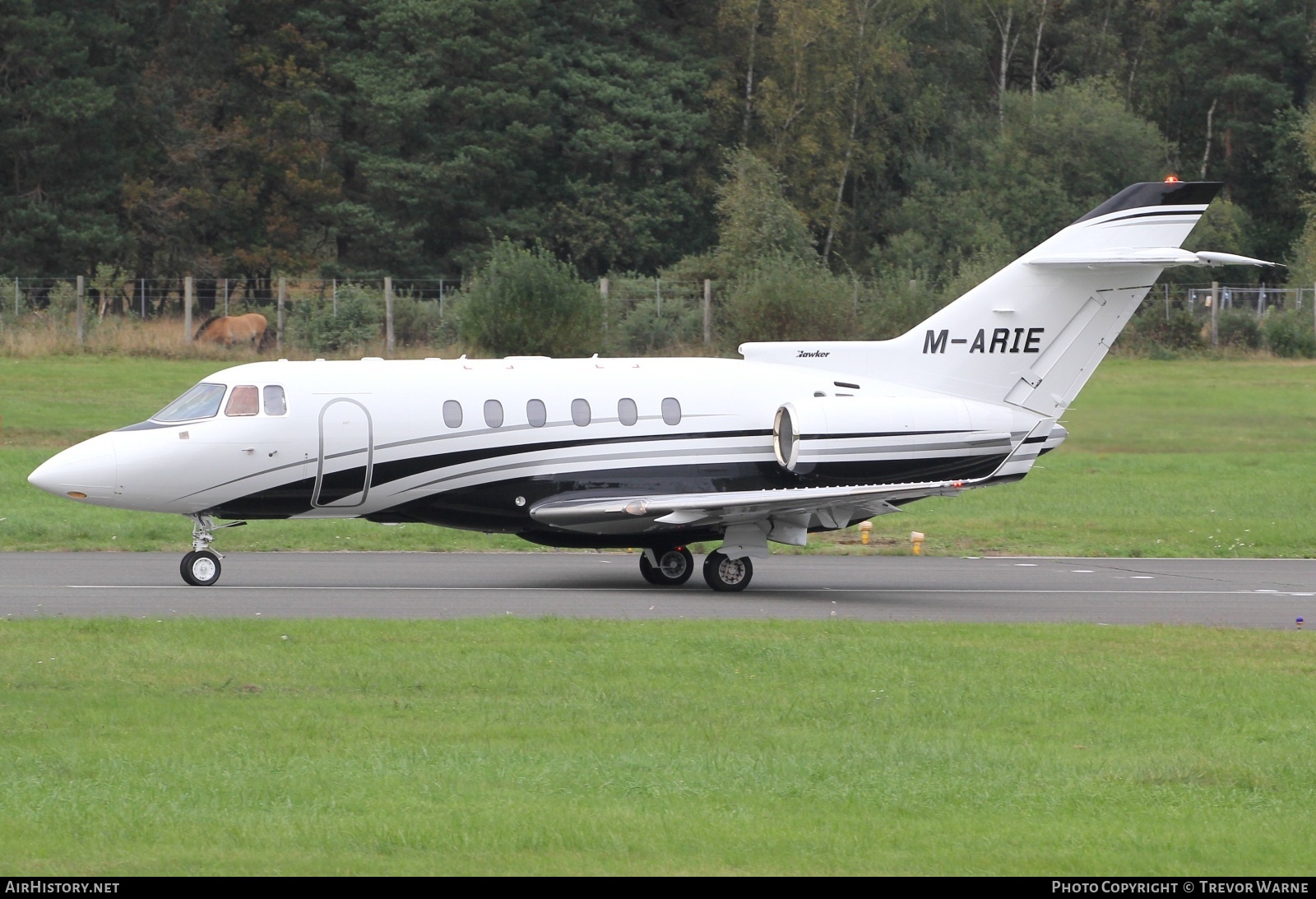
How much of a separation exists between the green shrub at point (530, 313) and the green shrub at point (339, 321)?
481cm

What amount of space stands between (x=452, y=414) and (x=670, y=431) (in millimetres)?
2636

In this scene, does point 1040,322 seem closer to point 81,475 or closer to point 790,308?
point 81,475

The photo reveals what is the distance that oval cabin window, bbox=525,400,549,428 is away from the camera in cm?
2078

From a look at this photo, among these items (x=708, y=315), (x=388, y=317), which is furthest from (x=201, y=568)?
(x=708, y=315)

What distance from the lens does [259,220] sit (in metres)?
66.8

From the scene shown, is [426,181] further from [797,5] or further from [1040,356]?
[1040,356]

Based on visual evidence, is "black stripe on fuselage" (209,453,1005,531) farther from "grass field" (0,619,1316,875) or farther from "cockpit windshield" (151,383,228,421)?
"grass field" (0,619,1316,875)

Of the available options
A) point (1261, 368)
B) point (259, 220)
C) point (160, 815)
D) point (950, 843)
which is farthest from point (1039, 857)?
point (259, 220)

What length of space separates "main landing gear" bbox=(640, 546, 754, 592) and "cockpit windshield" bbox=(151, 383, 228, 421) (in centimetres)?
560

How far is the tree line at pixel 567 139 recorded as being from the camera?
62.0 m

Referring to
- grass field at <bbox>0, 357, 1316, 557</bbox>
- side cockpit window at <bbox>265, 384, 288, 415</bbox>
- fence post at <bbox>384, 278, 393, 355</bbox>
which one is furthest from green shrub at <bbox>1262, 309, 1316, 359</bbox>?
side cockpit window at <bbox>265, 384, 288, 415</bbox>

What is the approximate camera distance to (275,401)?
66.0ft

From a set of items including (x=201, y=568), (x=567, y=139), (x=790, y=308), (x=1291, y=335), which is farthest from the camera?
(x=567, y=139)

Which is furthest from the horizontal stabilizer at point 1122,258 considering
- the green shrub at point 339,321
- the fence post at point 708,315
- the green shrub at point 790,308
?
the green shrub at point 339,321
